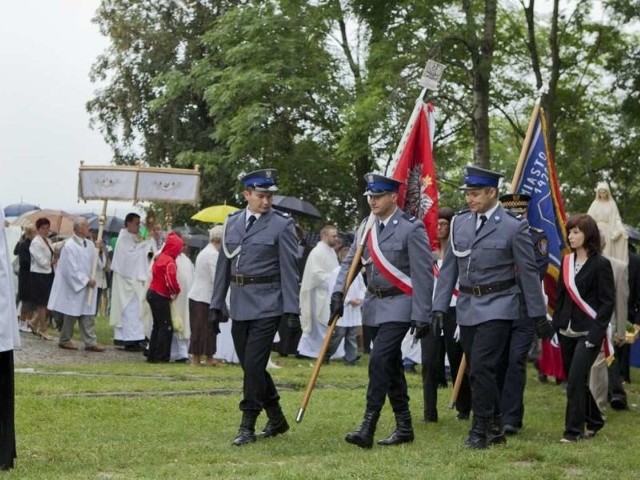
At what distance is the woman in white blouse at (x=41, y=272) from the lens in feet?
76.7

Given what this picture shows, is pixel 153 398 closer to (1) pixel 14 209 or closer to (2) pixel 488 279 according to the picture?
(2) pixel 488 279

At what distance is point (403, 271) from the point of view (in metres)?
11.0

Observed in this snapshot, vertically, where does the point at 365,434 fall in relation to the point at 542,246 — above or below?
below

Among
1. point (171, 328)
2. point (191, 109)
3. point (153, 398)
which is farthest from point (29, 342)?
point (191, 109)

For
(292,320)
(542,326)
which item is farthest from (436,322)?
(292,320)

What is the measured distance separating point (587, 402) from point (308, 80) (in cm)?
2729

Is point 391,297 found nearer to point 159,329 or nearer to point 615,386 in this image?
point 615,386

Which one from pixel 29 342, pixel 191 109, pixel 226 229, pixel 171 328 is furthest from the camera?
pixel 191 109

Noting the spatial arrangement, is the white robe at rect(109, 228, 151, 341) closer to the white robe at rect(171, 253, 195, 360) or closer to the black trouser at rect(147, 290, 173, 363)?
the white robe at rect(171, 253, 195, 360)

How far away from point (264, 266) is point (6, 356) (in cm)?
259

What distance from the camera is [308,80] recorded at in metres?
38.5

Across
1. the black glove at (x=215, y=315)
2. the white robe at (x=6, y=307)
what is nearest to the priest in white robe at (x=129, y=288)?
the black glove at (x=215, y=315)

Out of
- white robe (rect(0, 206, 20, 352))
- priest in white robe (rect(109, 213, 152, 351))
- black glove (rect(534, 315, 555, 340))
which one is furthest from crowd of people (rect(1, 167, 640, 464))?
priest in white robe (rect(109, 213, 152, 351))

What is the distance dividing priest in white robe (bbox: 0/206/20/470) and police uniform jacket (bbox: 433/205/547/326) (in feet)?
11.0
